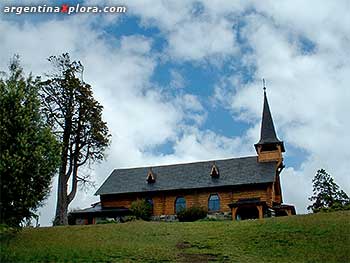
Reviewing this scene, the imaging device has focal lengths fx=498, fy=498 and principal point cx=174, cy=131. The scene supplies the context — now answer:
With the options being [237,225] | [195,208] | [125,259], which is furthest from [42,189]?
[195,208]

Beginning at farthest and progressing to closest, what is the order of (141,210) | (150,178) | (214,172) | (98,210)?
(150,178) < (98,210) < (214,172) < (141,210)

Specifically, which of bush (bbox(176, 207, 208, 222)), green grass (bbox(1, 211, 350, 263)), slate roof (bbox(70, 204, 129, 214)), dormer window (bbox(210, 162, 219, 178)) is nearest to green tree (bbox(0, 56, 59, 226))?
green grass (bbox(1, 211, 350, 263))

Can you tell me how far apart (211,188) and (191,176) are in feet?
11.3

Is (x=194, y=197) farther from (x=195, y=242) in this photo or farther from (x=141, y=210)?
(x=195, y=242)

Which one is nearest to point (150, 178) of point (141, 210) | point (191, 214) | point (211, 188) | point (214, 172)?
point (141, 210)

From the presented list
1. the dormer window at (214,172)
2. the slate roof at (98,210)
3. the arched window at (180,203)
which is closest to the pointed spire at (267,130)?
the dormer window at (214,172)

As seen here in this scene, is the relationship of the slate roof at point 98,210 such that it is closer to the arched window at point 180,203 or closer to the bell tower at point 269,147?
the arched window at point 180,203

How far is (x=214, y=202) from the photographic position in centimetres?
4800

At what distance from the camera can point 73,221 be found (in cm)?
4962

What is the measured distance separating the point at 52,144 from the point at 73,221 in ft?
77.6

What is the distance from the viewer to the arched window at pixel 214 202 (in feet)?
156

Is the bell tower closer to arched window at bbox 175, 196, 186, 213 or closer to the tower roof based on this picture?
the tower roof

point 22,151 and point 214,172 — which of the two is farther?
point 214,172

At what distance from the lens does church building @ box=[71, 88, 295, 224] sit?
1821 inches
